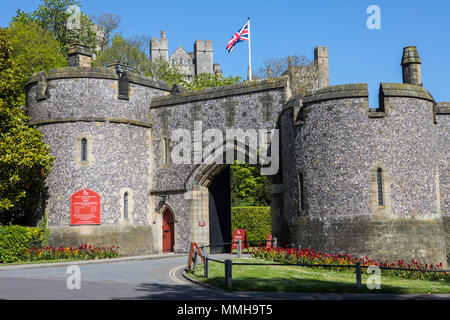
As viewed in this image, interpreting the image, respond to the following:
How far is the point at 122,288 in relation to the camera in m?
12.4

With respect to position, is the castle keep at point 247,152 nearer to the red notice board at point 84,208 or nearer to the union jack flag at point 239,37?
the red notice board at point 84,208

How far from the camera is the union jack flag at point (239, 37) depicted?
2845 cm

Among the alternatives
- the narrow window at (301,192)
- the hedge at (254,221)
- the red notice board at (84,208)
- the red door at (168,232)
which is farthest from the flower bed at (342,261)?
the hedge at (254,221)

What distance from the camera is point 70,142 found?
24.5 metres

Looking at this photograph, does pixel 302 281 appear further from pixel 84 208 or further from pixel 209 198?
pixel 84 208

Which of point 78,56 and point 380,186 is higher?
point 78,56

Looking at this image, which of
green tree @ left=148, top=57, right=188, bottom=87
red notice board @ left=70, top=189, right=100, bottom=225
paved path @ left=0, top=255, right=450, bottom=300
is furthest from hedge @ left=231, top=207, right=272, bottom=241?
green tree @ left=148, top=57, right=188, bottom=87

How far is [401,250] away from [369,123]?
450cm

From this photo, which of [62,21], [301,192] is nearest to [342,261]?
[301,192]

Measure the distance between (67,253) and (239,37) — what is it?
14154mm

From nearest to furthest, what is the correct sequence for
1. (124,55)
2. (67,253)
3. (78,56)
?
1. (67,253)
2. (78,56)
3. (124,55)

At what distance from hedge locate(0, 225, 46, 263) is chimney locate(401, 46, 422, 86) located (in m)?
17.0

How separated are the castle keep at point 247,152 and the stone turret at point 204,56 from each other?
81528 mm

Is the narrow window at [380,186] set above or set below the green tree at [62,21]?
below
